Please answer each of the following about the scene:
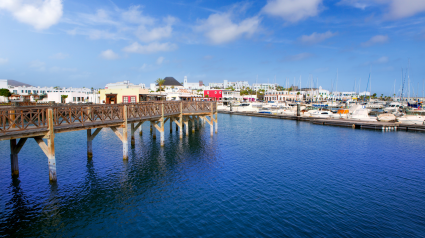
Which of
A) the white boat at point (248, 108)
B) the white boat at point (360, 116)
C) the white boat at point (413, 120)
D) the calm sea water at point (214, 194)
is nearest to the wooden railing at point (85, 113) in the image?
the calm sea water at point (214, 194)

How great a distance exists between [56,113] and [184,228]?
12.0 meters

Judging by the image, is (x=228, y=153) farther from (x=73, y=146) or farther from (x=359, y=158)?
(x=73, y=146)

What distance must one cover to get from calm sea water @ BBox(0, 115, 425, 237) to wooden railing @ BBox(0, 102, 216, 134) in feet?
13.7

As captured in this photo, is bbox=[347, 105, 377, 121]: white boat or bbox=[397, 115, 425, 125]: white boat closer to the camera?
bbox=[397, 115, 425, 125]: white boat

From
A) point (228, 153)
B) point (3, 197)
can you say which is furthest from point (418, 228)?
point (3, 197)

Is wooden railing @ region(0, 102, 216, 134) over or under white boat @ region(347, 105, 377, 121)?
over

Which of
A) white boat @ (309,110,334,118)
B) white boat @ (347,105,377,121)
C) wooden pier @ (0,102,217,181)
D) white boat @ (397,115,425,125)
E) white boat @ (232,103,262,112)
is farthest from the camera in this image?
white boat @ (232,103,262,112)

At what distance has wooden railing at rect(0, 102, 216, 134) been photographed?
14.5m

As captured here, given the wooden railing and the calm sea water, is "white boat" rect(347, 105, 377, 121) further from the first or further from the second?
the wooden railing

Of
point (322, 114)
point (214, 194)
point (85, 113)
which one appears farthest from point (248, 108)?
point (214, 194)

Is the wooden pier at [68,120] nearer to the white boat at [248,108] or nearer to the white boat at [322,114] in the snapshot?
the white boat at [322,114]

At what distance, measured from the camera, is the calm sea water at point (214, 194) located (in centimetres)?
1221

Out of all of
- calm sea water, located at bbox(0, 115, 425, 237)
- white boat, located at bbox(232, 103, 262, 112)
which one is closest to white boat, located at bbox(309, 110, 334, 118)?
white boat, located at bbox(232, 103, 262, 112)

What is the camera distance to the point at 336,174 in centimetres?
2061
